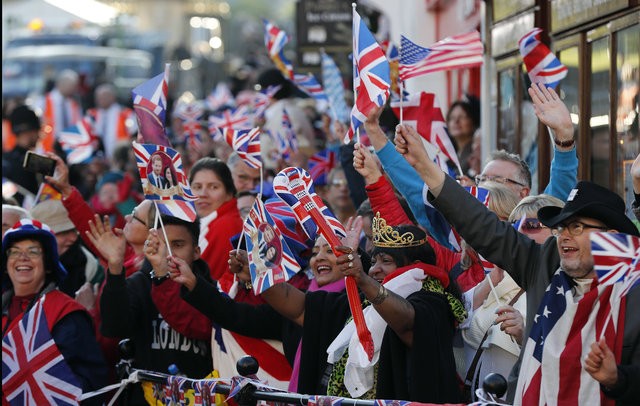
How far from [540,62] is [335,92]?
3809 millimetres

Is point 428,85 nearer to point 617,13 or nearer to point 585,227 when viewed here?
point 617,13

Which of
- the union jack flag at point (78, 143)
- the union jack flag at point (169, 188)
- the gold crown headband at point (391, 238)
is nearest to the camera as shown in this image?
the gold crown headband at point (391, 238)

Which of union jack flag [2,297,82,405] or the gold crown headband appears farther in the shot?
union jack flag [2,297,82,405]

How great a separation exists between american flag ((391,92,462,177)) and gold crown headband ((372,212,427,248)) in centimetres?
205

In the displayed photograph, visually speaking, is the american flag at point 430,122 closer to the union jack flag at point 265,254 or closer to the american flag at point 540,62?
the american flag at point 540,62

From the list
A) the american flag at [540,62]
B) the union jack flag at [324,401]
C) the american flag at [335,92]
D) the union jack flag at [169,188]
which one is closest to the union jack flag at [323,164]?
the american flag at [335,92]

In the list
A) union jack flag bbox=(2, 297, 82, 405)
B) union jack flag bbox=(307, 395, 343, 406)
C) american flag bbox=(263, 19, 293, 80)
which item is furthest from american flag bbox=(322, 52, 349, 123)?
union jack flag bbox=(307, 395, 343, 406)

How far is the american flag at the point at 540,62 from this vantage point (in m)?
7.72

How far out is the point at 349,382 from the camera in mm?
6090

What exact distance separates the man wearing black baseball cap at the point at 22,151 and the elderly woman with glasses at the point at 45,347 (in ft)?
19.8

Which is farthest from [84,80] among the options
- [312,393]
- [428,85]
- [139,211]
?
[312,393]

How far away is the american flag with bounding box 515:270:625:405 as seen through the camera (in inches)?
194

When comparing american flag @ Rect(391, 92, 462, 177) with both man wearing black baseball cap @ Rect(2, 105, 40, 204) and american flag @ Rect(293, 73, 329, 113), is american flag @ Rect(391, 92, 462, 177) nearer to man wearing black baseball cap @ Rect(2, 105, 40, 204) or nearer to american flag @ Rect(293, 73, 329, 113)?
american flag @ Rect(293, 73, 329, 113)

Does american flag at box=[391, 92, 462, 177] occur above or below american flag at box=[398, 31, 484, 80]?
below
